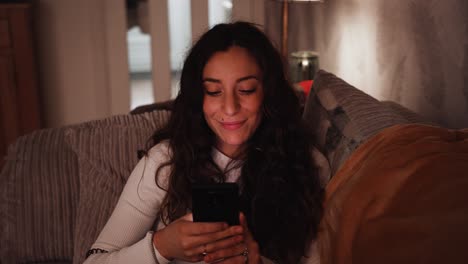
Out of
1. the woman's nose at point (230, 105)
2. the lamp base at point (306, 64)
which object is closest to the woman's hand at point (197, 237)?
the woman's nose at point (230, 105)

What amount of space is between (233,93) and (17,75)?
236 cm

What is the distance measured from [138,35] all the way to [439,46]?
3.64 m

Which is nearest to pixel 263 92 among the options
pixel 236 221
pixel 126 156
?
pixel 236 221

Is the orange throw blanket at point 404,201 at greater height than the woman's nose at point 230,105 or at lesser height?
lesser

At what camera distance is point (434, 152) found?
2.72 feet

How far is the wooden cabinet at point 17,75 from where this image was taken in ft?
9.80

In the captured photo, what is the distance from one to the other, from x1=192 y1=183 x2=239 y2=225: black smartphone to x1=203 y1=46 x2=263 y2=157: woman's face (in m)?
0.24

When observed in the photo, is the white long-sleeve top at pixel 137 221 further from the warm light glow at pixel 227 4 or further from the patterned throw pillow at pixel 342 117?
the warm light glow at pixel 227 4

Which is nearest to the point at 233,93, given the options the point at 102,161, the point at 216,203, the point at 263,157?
the point at 263,157

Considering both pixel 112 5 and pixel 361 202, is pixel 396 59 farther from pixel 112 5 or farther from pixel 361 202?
pixel 112 5

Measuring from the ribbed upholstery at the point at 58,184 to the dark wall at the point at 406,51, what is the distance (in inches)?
29.8

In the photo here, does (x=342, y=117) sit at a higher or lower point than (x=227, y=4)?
lower

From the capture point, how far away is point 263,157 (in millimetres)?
1226

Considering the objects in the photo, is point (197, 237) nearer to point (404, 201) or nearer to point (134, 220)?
point (134, 220)
